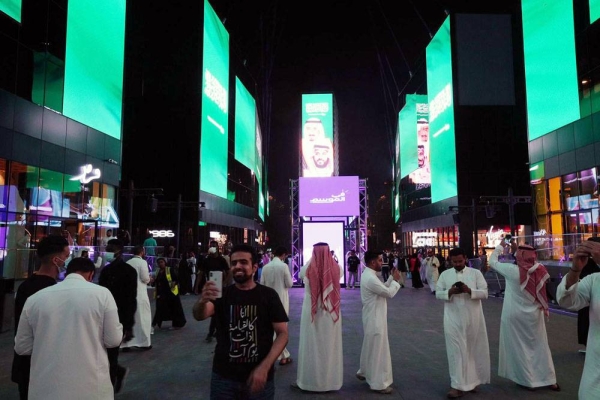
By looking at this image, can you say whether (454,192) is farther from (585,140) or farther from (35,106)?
(35,106)

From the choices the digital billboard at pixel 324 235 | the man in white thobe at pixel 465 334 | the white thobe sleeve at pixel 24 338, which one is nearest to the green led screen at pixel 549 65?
the digital billboard at pixel 324 235

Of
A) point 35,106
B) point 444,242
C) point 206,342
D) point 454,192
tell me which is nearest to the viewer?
point 206,342

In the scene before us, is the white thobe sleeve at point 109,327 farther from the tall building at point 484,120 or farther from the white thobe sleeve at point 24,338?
the tall building at point 484,120

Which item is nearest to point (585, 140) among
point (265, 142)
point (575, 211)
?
point (575, 211)

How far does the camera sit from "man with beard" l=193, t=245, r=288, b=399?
9.89ft

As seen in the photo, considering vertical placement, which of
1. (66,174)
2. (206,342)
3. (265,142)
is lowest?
(206,342)

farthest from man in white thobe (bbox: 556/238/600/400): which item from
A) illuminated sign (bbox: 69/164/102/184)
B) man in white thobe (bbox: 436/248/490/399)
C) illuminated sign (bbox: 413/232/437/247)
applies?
illuminated sign (bbox: 413/232/437/247)

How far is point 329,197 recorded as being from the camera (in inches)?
851

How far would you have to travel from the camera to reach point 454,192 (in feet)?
125

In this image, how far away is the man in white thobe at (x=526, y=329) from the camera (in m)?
6.05

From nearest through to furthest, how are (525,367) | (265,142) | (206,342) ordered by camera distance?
(525,367) < (206,342) < (265,142)

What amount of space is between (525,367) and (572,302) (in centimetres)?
271

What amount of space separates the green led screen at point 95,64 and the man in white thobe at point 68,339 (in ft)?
66.1

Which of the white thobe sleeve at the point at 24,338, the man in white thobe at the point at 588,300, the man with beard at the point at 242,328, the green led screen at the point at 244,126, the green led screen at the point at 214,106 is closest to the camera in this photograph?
the man with beard at the point at 242,328
